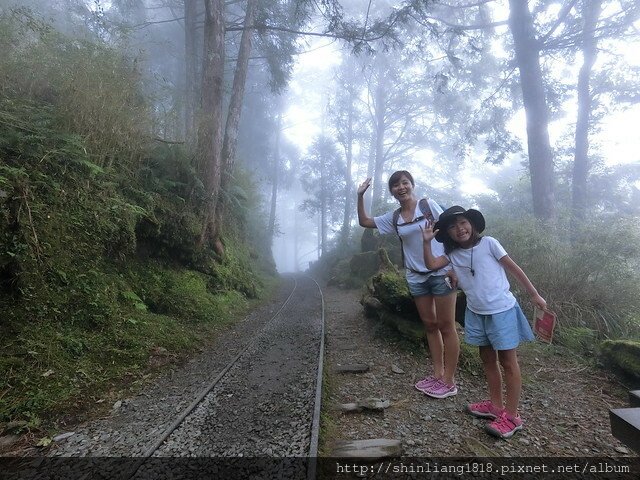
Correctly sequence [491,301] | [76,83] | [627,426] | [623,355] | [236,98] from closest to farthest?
[627,426]
[491,301]
[623,355]
[76,83]
[236,98]

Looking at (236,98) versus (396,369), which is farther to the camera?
(236,98)

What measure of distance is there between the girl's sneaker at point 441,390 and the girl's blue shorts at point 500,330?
897 mm

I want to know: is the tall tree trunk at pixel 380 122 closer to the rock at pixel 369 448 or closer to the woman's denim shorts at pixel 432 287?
the woman's denim shorts at pixel 432 287

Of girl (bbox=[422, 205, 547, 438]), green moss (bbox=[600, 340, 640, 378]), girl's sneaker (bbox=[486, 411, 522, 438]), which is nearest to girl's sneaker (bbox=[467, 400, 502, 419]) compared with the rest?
girl (bbox=[422, 205, 547, 438])

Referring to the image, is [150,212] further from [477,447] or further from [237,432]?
[477,447]

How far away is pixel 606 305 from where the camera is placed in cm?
532

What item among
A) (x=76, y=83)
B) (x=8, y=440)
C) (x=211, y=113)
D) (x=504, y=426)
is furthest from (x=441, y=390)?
(x=211, y=113)

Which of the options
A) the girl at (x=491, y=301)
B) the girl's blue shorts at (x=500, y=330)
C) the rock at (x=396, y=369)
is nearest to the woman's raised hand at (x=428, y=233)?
the girl at (x=491, y=301)

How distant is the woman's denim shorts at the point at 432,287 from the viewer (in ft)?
9.99

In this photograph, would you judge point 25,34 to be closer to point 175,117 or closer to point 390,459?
point 175,117

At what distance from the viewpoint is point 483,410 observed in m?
2.85

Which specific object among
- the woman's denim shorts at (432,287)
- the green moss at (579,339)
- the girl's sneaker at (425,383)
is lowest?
the girl's sneaker at (425,383)

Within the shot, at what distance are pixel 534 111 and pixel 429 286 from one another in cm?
1128

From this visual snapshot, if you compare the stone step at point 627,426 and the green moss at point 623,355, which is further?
the green moss at point 623,355
